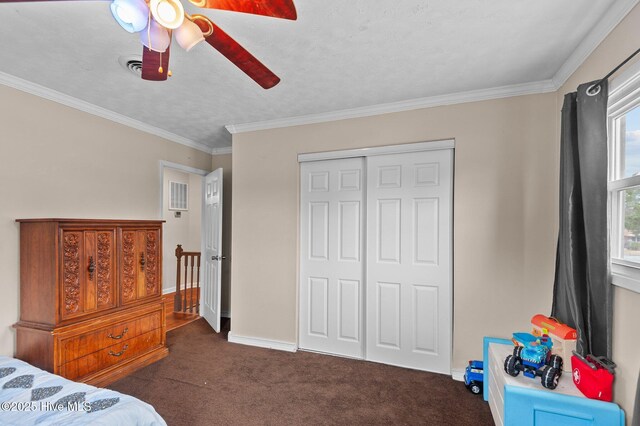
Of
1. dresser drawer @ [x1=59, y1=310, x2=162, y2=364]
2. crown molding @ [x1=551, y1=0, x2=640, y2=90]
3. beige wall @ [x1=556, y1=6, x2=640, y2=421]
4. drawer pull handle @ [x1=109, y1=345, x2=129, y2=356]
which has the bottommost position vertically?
drawer pull handle @ [x1=109, y1=345, x2=129, y2=356]

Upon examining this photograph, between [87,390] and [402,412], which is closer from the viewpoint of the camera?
[87,390]

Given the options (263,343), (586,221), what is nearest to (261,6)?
(586,221)

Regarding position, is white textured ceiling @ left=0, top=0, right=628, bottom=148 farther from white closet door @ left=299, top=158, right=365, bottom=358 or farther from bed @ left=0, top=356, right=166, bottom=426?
bed @ left=0, top=356, right=166, bottom=426

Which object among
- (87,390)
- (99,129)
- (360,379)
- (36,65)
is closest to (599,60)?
(360,379)

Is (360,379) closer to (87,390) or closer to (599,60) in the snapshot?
(87,390)

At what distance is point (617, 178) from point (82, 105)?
4.08 m

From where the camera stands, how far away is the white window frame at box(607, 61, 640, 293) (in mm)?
1542

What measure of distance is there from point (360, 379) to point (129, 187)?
9.98 feet

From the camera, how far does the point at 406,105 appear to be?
295 centimetres

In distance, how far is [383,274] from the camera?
121 inches

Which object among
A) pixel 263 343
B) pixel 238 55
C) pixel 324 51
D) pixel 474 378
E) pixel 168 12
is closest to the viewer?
pixel 168 12

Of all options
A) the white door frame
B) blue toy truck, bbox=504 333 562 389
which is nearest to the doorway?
the white door frame

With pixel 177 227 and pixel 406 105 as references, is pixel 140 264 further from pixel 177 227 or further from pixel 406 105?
pixel 177 227

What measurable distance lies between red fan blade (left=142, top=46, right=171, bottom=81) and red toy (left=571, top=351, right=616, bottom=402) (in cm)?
263
